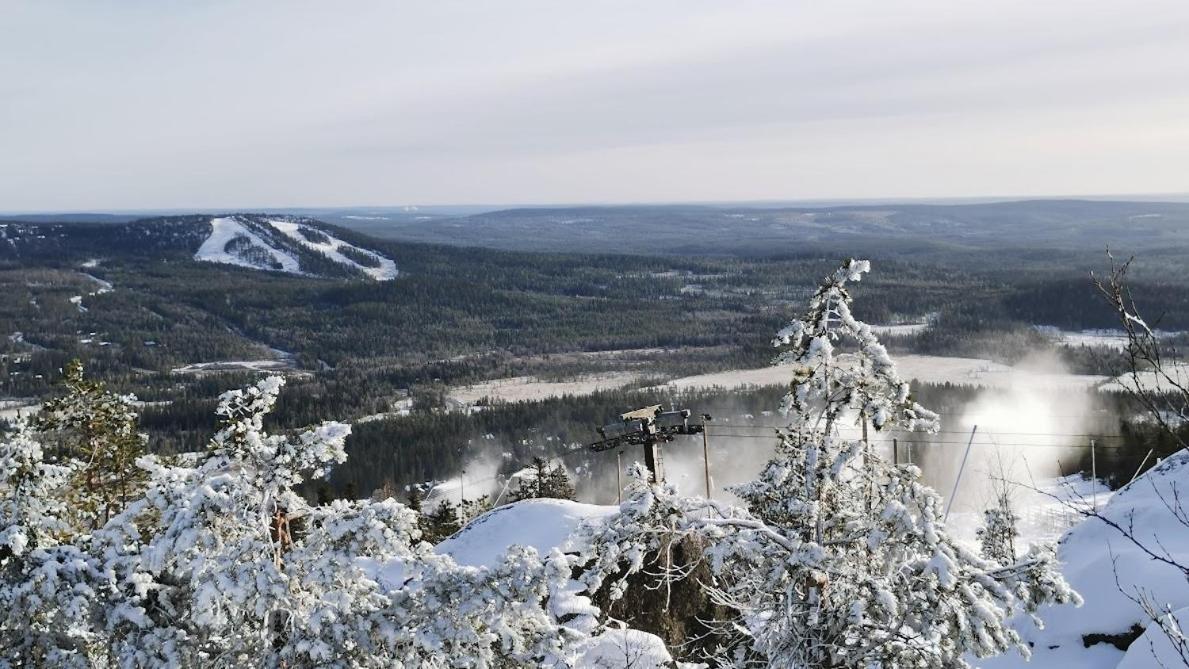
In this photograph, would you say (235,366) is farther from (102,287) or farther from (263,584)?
(263,584)

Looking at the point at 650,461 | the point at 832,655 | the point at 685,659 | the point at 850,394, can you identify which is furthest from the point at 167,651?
the point at 650,461

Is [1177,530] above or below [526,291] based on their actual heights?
above

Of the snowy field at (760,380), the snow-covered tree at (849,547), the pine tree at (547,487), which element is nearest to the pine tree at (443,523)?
the pine tree at (547,487)

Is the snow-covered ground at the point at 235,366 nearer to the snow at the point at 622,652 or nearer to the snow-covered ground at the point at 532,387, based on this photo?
the snow-covered ground at the point at 532,387

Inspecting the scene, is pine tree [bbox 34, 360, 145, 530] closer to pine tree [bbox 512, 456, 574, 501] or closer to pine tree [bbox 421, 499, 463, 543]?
pine tree [bbox 421, 499, 463, 543]

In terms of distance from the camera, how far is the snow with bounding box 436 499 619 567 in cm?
1842

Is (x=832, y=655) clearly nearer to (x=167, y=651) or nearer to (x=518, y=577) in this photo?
(x=518, y=577)

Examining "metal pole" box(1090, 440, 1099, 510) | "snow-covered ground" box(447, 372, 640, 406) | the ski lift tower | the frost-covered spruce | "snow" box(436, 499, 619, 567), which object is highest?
the frost-covered spruce

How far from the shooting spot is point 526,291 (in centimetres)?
19900

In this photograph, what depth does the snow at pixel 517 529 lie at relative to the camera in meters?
18.4

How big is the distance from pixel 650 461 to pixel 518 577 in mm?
11341

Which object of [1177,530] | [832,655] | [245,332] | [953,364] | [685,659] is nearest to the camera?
[832,655]

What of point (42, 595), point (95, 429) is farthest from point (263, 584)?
point (95, 429)

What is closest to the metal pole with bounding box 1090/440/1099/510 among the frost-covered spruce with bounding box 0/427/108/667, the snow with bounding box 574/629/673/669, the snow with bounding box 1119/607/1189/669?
the snow with bounding box 1119/607/1189/669
